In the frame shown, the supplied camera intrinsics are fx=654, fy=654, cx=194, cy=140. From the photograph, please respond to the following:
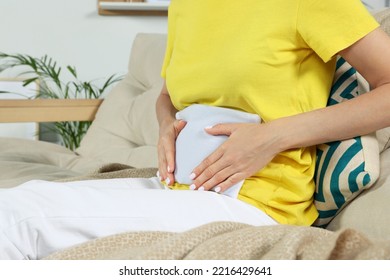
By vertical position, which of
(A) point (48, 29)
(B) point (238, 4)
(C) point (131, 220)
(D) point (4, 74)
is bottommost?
(D) point (4, 74)

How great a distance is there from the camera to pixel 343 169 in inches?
43.4

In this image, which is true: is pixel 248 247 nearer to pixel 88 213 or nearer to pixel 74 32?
pixel 88 213

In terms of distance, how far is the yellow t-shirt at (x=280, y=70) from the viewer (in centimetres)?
106

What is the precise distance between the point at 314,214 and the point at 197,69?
337mm

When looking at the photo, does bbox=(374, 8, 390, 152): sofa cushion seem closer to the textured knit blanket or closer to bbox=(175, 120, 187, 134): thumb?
bbox=(175, 120, 187, 134): thumb

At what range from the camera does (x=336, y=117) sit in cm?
106

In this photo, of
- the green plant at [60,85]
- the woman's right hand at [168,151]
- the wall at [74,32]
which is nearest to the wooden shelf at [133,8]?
the wall at [74,32]

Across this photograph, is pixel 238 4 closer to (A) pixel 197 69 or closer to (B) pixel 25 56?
(A) pixel 197 69

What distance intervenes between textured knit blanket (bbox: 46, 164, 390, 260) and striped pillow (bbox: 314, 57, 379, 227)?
1.05 feet

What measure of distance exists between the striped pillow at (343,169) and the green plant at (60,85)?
2.12 m

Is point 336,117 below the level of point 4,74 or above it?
above

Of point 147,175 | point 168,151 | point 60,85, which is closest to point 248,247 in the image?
point 168,151
